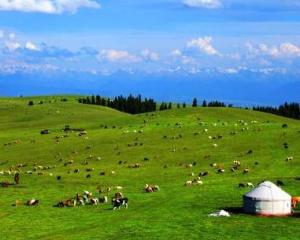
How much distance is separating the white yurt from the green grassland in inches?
47.6

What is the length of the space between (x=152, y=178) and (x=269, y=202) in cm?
2308

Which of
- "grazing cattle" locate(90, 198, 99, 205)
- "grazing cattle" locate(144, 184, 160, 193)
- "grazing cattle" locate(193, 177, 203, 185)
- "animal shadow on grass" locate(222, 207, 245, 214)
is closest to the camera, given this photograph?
"animal shadow on grass" locate(222, 207, 245, 214)

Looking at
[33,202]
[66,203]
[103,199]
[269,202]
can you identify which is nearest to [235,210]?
[269,202]

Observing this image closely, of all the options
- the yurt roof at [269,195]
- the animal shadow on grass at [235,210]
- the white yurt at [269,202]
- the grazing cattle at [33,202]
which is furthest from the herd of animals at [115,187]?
the animal shadow on grass at [235,210]

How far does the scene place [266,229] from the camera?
39.9 m

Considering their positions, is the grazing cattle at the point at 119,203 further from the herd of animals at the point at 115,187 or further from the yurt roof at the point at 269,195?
the yurt roof at the point at 269,195

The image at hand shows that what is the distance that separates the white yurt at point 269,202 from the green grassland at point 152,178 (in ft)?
3.96

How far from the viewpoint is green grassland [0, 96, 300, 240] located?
4119cm

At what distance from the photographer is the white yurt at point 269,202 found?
44.7 meters

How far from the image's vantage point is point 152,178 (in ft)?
217

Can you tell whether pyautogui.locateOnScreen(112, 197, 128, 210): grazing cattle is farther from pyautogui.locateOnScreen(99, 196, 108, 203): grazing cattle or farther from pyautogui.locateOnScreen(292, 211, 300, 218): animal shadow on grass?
pyautogui.locateOnScreen(292, 211, 300, 218): animal shadow on grass

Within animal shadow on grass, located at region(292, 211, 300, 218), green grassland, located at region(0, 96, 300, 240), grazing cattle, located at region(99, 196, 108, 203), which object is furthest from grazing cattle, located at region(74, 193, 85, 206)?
animal shadow on grass, located at region(292, 211, 300, 218)

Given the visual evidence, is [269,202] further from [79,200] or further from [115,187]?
[115,187]

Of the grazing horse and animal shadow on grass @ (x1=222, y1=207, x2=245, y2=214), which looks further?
the grazing horse
